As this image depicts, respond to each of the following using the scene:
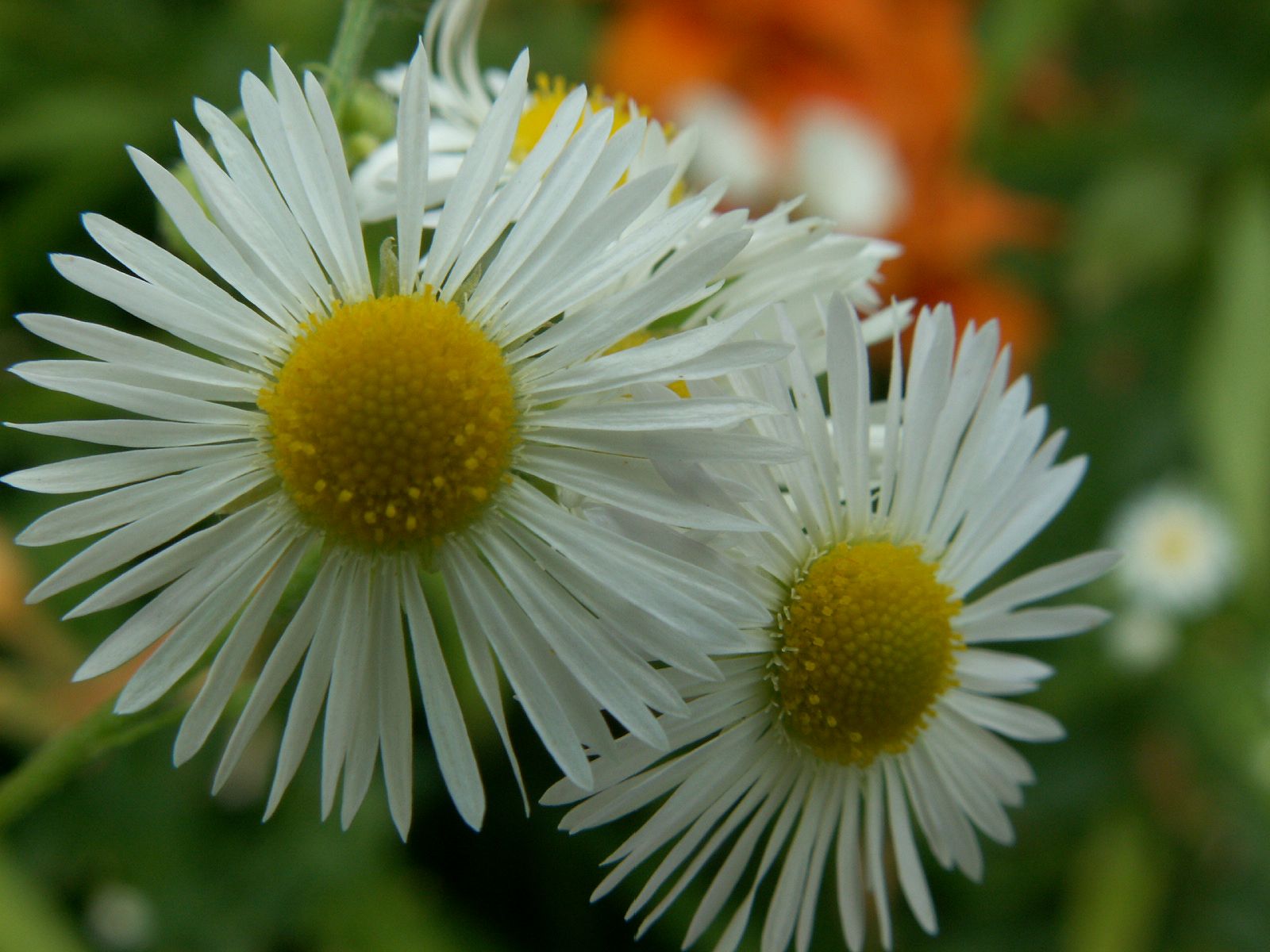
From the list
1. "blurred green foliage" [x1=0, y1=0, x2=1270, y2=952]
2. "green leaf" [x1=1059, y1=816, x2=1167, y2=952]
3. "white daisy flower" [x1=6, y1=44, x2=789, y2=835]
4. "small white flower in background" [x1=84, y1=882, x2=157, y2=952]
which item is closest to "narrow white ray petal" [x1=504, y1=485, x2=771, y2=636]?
"white daisy flower" [x1=6, y1=44, x2=789, y2=835]

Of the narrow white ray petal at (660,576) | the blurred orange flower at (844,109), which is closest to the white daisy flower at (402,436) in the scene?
the narrow white ray petal at (660,576)

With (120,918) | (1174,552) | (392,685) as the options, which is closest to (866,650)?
(392,685)

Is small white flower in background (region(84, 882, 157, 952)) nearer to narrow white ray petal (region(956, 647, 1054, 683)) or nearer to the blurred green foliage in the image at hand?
the blurred green foliage

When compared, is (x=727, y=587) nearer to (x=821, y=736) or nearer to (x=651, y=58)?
(x=821, y=736)

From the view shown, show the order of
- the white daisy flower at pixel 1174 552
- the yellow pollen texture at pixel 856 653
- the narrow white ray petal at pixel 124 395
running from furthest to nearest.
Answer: the white daisy flower at pixel 1174 552 < the yellow pollen texture at pixel 856 653 < the narrow white ray petal at pixel 124 395

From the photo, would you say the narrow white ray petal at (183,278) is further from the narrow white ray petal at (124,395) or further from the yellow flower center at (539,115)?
the yellow flower center at (539,115)

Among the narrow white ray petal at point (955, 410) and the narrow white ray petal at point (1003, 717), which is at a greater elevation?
the narrow white ray petal at point (955, 410)

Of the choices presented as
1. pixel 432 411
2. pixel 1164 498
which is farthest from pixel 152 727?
pixel 1164 498
